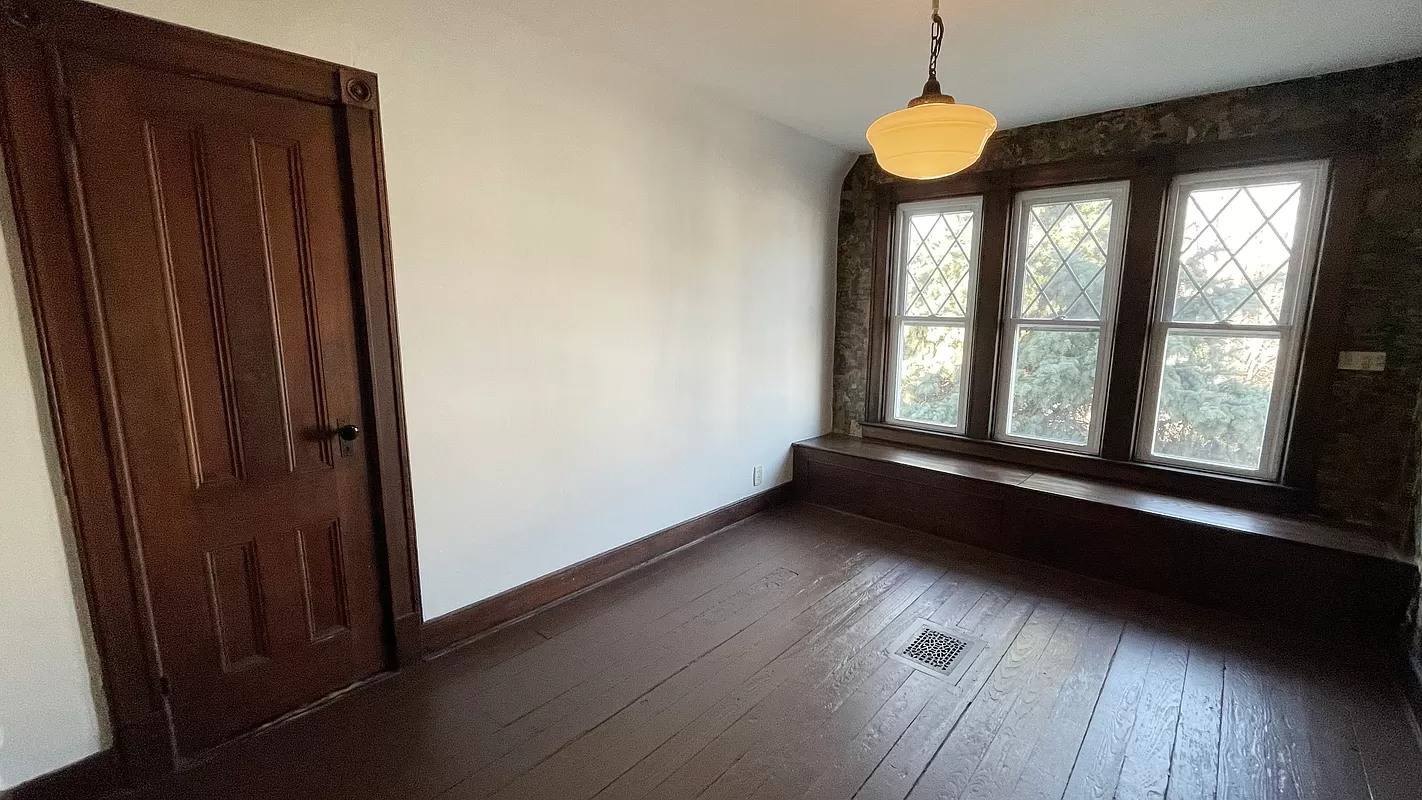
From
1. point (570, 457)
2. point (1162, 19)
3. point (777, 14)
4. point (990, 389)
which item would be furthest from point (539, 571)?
point (1162, 19)

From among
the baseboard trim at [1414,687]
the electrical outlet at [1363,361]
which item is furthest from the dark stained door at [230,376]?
the electrical outlet at [1363,361]

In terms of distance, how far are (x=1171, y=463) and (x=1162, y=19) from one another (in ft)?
7.37

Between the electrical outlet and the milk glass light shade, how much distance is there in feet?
8.16

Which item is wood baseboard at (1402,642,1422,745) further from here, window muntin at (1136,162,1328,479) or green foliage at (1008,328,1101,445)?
green foliage at (1008,328,1101,445)

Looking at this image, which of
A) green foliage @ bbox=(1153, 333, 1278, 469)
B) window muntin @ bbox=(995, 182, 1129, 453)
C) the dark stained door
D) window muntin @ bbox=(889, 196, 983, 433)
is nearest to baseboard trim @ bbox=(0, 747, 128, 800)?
the dark stained door

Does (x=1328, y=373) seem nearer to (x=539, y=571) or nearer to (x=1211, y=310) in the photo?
(x=1211, y=310)

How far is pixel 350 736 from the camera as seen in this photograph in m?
1.96

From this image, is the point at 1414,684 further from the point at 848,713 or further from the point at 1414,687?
the point at 848,713

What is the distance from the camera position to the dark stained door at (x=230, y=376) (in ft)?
5.37

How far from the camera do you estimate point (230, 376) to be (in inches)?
72.5

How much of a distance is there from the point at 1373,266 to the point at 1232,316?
0.51 meters

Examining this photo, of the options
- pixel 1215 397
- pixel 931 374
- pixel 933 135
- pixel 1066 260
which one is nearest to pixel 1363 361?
pixel 1215 397

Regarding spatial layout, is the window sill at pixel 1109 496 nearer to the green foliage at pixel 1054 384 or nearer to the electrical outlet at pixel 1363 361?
the green foliage at pixel 1054 384

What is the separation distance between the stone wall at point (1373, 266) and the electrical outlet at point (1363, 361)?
0.02m
